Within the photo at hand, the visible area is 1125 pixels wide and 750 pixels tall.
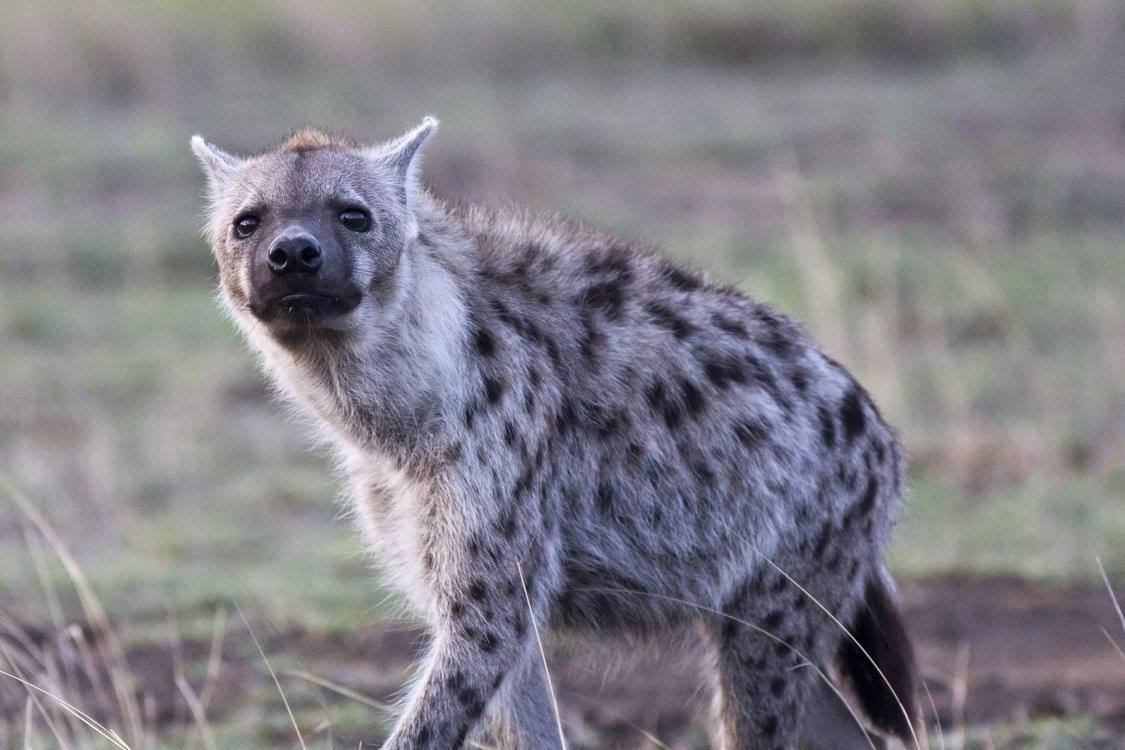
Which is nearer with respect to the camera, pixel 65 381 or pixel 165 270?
pixel 65 381

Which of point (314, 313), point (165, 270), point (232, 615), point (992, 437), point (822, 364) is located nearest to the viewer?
point (314, 313)

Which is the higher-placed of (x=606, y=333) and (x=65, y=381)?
(x=606, y=333)

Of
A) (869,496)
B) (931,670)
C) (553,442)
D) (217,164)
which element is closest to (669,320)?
(553,442)

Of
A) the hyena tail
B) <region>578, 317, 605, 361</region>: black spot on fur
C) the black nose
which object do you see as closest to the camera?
the black nose

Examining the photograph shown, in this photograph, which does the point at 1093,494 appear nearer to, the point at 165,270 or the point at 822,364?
the point at 822,364

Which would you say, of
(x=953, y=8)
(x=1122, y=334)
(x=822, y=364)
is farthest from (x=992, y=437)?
Result: (x=953, y=8)

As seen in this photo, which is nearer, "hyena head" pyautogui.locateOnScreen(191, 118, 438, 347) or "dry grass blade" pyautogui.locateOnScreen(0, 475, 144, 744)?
"hyena head" pyautogui.locateOnScreen(191, 118, 438, 347)

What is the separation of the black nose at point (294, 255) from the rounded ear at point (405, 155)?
16.0 inches

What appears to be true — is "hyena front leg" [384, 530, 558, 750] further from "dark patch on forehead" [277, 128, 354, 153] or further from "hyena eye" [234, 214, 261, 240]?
"dark patch on forehead" [277, 128, 354, 153]

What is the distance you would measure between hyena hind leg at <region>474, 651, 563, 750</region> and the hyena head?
2.87ft

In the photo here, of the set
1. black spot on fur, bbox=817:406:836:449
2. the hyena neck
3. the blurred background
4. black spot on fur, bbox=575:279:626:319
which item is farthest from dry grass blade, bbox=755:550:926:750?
the hyena neck

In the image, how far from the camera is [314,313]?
3383 millimetres

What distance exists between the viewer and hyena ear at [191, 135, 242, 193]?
12.3ft

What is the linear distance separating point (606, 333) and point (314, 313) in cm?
70
